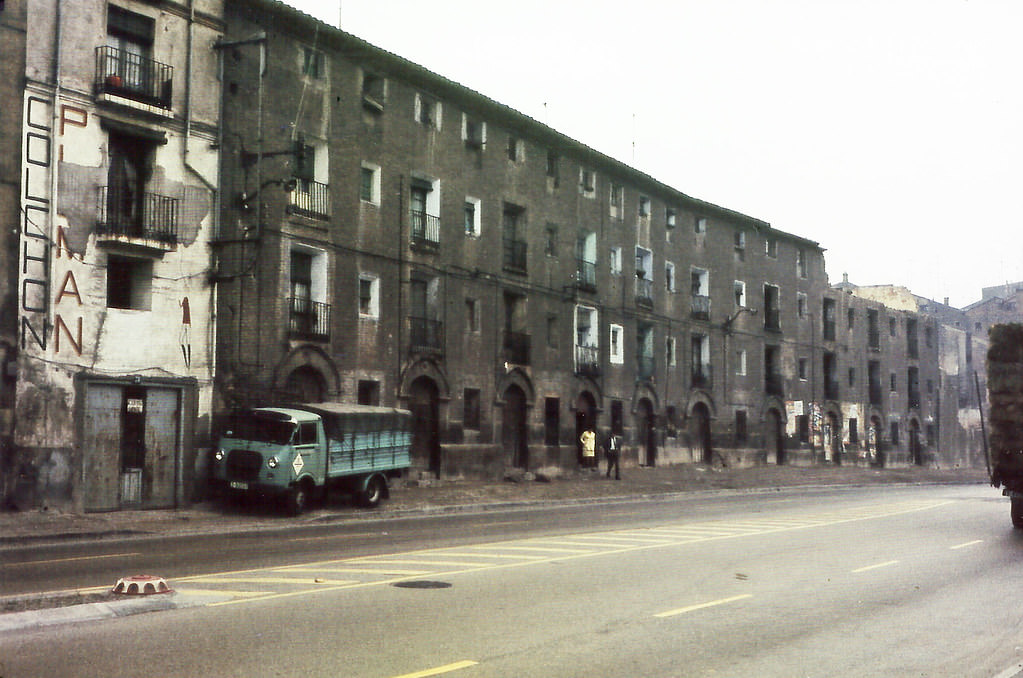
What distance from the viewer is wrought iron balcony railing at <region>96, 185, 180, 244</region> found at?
2638cm

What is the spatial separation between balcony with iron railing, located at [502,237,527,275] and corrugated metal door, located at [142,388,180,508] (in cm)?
1675

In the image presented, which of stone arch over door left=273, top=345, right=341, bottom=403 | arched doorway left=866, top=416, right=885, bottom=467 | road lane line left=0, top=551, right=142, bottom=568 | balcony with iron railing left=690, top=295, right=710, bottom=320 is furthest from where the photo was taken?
arched doorway left=866, top=416, right=885, bottom=467

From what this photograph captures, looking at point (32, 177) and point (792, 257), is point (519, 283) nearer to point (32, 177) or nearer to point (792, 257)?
point (32, 177)

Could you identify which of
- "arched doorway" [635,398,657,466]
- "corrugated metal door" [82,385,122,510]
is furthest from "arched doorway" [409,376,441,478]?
"arched doorway" [635,398,657,466]

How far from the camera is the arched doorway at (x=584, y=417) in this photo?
45781 mm

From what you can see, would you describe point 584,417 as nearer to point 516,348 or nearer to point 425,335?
point 516,348

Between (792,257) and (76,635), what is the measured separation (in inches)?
2339

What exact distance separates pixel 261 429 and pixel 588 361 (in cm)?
2282

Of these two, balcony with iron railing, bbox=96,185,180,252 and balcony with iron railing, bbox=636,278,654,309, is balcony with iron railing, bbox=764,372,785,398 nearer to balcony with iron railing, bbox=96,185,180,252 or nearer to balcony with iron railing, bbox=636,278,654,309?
balcony with iron railing, bbox=636,278,654,309

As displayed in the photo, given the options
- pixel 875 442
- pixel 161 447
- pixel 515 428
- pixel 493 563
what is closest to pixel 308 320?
pixel 161 447

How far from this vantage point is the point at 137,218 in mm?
27375

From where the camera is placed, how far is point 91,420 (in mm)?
25891

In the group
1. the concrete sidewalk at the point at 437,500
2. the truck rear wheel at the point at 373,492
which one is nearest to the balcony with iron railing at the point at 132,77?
the concrete sidewalk at the point at 437,500

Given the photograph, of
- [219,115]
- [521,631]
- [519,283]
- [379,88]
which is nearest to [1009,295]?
[519,283]
